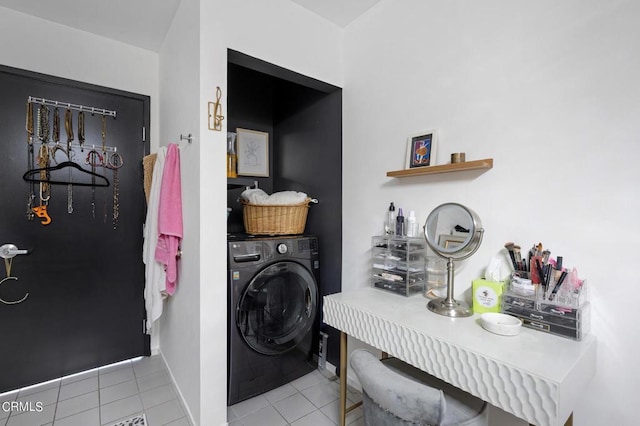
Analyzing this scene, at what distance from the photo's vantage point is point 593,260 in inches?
43.7

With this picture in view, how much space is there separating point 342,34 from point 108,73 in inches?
71.6

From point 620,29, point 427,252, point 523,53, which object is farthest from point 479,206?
point 620,29

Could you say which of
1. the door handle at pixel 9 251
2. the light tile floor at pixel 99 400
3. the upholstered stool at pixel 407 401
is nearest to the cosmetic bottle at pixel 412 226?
the upholstered stool at pixel 407 401

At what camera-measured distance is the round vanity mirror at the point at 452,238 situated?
1.32 m

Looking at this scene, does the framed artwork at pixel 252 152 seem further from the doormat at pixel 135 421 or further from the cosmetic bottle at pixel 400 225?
the doormat at pixel 135 421

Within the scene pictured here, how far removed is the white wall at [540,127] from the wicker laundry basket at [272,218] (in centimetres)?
62

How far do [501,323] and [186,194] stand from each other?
169cm

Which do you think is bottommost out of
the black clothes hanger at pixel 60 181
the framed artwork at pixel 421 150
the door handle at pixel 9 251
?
the door handle at pixel 9 251

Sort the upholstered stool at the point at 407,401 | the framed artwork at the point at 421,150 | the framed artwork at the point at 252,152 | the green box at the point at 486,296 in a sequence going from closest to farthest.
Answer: the upholstered stool at the point at 407,401 → the green box at the point at 486,296 → the framed artwork at the point at 421,150 → the framed artwork at the point at 252,152

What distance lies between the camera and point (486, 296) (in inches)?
50.6

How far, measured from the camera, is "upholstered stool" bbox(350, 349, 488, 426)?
3.09 feet

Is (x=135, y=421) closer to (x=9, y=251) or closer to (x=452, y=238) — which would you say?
(x=9, y=251)

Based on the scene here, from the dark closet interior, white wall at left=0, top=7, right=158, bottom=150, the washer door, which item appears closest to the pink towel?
the dark closet interior

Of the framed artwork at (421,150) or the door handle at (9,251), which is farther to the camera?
the door handle at (9,251)
